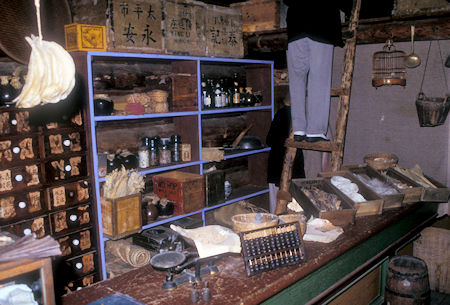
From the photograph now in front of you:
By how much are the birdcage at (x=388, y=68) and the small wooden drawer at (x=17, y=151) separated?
372 centimetres

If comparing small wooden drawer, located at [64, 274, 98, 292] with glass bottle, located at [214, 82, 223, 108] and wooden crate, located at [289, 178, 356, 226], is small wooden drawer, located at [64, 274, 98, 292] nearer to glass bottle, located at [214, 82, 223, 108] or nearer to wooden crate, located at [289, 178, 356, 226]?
wooden crate, located at [289, 178, 356, 226]

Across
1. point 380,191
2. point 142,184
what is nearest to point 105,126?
point 142,184

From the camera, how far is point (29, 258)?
146 centimetres

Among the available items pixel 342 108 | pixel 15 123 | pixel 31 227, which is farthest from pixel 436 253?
pixel 15 123

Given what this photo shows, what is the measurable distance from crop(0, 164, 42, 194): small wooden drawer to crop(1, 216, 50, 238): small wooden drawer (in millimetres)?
278

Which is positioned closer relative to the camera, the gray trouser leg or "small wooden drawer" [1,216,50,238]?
"small wooden drawer" [1,216,50,238]

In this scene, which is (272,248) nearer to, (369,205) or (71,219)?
(369,205)

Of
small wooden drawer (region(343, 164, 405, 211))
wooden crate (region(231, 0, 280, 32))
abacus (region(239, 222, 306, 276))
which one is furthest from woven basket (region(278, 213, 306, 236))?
wooden crate (region(231, 0, 280, 32))

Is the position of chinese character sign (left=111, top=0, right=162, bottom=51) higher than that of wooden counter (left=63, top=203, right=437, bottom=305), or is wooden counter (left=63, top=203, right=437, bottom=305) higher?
chinese character sign (left=111, top=0, right=162, bottom=51)

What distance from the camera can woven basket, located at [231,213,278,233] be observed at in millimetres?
2496

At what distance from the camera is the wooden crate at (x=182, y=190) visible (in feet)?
13.8

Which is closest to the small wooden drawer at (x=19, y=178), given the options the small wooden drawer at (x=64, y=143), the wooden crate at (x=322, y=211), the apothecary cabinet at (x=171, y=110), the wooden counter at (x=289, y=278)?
the small wooden drawer at (x=64, y=143)

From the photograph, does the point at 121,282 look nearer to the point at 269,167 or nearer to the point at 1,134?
the point at 1,134

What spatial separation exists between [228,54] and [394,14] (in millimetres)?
1896
